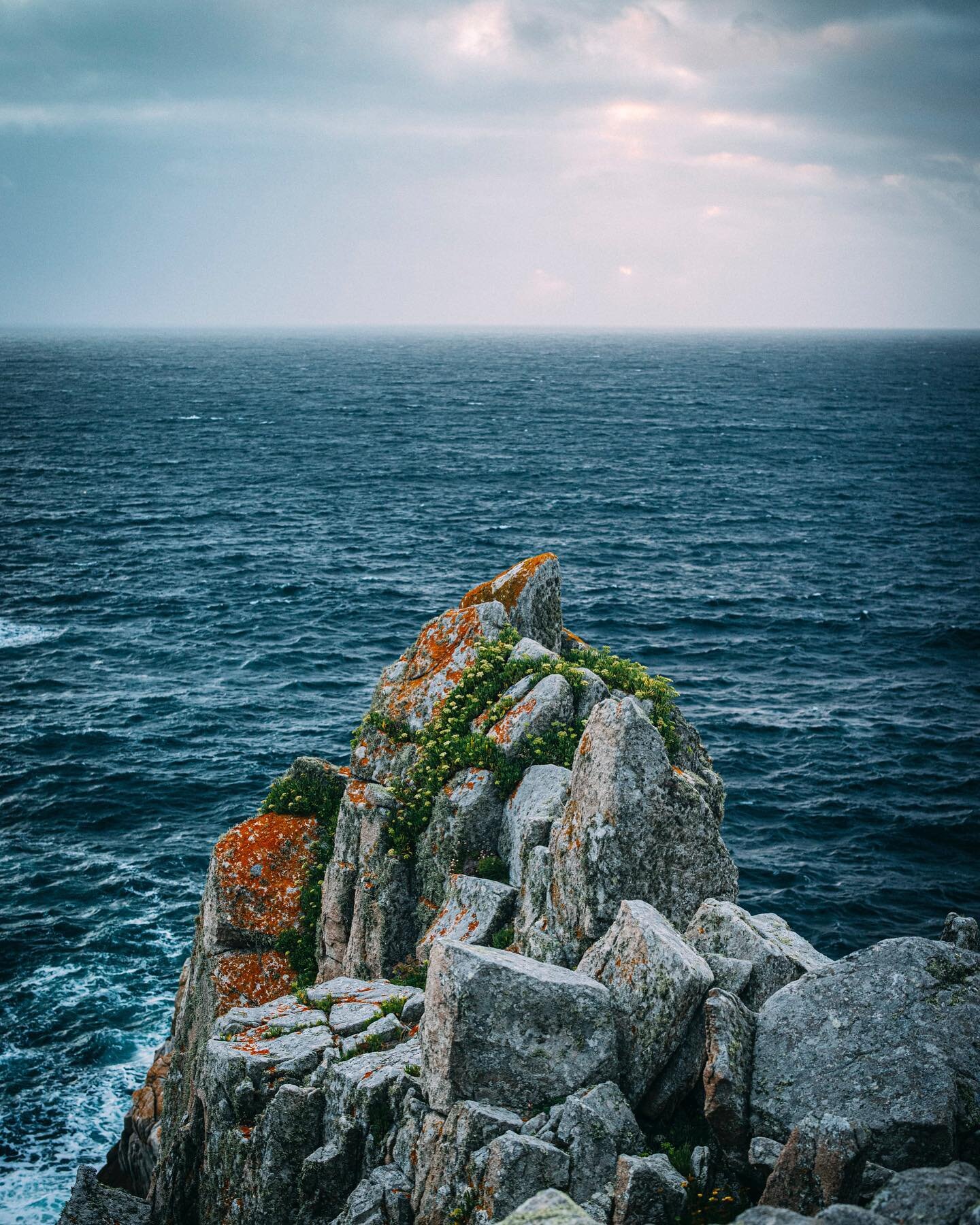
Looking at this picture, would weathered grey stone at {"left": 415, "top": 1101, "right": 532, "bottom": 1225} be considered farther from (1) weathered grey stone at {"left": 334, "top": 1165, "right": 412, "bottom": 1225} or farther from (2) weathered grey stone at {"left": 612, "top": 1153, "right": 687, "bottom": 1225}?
(2) weathered grey stone at {"left": 612, "top": 1153, "right": 687, "bottom": 1225}

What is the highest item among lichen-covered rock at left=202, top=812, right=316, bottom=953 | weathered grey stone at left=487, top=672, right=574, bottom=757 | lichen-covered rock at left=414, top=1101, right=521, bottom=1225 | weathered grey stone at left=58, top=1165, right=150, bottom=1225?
weathered grey stone at left=487, top=672, right=574, bottom=757

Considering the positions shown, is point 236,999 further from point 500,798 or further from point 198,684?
point 198,684

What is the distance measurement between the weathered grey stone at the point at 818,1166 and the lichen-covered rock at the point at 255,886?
14.2 m

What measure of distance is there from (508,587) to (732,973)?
42.9 feet

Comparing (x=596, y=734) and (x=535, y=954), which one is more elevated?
(x=596, y=734)

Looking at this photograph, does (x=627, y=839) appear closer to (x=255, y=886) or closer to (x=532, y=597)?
(x=532, y=597)

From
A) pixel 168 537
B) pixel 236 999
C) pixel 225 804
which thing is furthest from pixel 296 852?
pixel 168 537

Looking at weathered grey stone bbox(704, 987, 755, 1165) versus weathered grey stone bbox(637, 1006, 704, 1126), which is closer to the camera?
weathered grey stone bbox(704, 987, 755, 1165)

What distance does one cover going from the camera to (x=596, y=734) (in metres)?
16.4

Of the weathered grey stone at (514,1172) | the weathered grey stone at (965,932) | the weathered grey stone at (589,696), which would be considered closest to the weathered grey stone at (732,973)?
the weathered grey stone at (965,932)

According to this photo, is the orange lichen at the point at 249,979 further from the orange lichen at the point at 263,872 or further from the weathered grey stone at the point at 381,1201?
the weathered grey stone at the point at 381,1201

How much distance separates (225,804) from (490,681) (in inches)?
872

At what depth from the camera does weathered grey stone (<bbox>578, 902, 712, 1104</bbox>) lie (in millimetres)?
11914

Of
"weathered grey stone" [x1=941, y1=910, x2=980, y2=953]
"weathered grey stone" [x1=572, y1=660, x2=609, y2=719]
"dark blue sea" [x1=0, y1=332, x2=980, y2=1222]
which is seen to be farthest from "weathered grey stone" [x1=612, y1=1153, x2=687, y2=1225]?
"dark blue sea" [x1=0, y1=332, x2=980, y2=1222]
